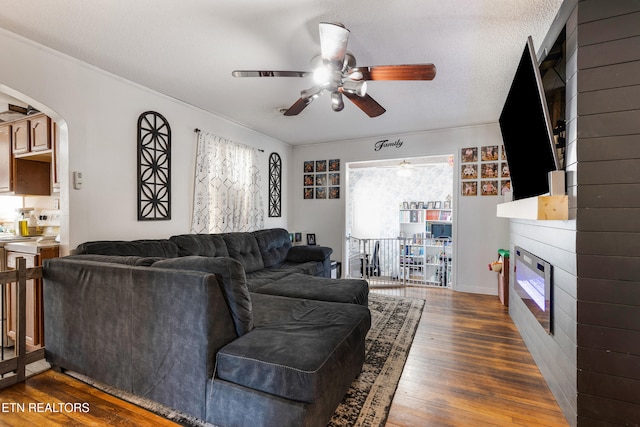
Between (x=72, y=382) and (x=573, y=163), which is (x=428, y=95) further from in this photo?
(x=72, y=382)

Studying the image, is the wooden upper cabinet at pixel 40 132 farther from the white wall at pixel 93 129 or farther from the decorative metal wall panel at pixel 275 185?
the decorative metal wall panel at pixel 275 185

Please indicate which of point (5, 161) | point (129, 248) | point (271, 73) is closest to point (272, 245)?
point (129, 248)

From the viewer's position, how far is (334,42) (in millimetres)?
1835

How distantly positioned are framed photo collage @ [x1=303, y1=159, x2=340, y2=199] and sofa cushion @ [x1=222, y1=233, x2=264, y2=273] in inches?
75.4

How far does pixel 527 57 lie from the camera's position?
1837 millimetres

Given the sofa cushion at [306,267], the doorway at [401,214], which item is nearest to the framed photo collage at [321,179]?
the doorway at [401,214]

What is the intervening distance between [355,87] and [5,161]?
12.2 ft

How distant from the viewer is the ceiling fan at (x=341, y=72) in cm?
182

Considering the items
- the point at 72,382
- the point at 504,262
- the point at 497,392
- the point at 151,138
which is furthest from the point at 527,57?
the point at 72,382

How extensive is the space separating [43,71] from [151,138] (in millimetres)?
973

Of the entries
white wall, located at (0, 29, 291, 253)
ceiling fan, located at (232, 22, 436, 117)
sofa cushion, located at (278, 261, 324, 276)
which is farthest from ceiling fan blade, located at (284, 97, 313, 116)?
sofa cushion, located at (278, 261, 324, 276)

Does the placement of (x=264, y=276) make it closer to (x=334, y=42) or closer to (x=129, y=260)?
(x=129, y=260)

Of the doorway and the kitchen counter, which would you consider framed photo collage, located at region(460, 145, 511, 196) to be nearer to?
the doorway

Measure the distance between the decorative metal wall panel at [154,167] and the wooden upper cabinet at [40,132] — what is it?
0.74m
